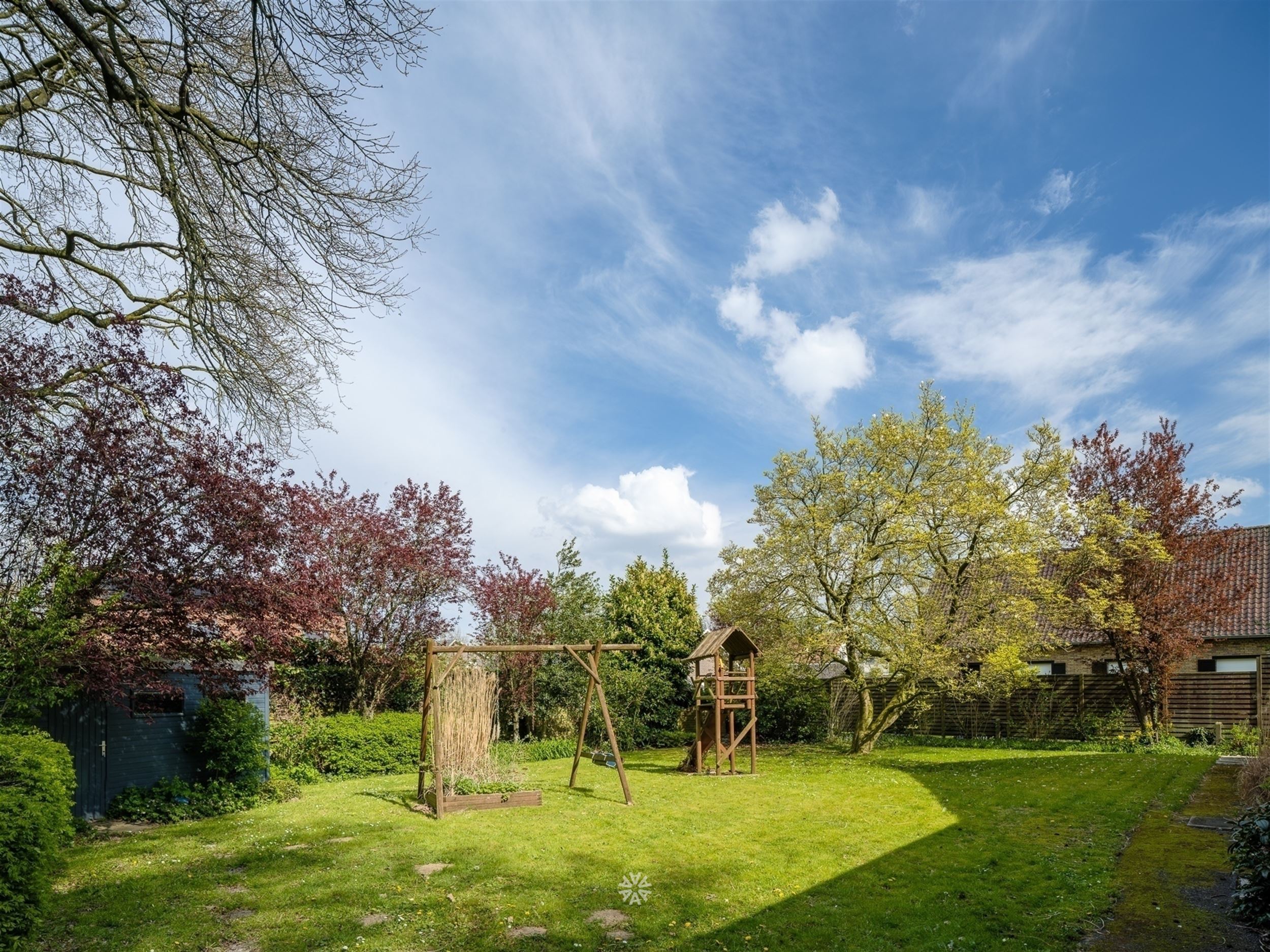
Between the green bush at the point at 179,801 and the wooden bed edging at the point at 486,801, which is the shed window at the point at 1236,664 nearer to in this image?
the wooden bed edging at the point at 486,801

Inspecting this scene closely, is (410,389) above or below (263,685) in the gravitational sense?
above

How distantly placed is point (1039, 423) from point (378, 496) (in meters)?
14.0

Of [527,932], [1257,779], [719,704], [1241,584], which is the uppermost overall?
[1241,584]

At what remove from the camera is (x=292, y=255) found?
666cm

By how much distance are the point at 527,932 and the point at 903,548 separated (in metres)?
11.7

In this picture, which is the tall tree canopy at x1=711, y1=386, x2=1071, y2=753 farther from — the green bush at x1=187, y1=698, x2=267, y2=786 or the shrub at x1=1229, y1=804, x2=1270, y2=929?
the green bush at x1=187, y1=698, x2=267, y2=786

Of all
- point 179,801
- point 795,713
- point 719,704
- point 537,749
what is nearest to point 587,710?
point 719,704

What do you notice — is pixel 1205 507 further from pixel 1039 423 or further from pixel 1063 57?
pixel 1063 57

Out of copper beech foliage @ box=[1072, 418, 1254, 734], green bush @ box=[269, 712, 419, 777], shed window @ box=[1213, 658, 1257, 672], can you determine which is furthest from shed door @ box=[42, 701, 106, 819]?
shed window @ box=[1213, 658, 1257, 672]

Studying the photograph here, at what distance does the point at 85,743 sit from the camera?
33.0 feet

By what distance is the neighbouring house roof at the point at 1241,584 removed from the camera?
1814 cm

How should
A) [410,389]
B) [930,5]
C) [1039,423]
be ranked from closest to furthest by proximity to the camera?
[930,5] → [410,389] → [1039,423]

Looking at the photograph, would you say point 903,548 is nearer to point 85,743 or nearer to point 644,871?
point 644,871

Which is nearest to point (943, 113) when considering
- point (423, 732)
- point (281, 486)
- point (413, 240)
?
point (413, 240)
